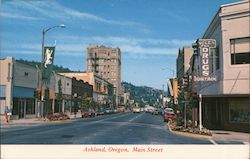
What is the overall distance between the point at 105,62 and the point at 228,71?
11.6 meters

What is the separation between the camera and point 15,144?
7309 millimetres

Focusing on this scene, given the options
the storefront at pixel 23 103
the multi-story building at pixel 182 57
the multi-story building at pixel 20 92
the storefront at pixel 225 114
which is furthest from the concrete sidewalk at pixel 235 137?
the storefront at pixel 23 103

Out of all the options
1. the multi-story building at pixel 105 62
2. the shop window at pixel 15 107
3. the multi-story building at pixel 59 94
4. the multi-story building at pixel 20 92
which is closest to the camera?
the multi-story building at pixel 105 62

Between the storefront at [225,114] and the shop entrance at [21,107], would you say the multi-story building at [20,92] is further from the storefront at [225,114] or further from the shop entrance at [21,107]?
the storefront at [225,114]

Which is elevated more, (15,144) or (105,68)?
(105,68)

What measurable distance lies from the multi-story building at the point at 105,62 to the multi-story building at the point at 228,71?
7.87ft

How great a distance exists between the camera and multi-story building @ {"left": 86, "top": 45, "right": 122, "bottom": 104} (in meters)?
8.11

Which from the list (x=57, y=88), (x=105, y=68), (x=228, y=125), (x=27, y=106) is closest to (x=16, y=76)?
(x=27, y=106)

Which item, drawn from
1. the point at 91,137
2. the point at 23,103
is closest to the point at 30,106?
the point at 23,103

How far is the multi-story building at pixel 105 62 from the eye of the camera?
8112 mm

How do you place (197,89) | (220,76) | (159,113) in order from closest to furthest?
(220,76) → (197,89) → (159,113)
